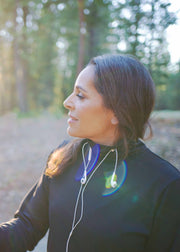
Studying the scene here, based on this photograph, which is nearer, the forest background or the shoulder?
the shoulder

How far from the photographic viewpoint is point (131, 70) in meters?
1.42

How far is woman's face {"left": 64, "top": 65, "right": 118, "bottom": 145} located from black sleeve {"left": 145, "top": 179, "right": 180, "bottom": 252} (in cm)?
54

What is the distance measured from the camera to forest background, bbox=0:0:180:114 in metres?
5.79

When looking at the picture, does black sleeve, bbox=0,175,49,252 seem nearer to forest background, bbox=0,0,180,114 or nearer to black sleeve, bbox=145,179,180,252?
black sleeve, bbox=145,179,180,252

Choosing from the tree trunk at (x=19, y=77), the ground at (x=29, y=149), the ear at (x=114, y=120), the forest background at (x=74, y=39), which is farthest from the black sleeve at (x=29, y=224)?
the tree trunk at (x=19, y=77)

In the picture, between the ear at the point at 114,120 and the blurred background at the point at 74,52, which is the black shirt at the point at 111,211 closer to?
the ear at the point at 114,120

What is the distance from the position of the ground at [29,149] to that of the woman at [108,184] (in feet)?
5.19

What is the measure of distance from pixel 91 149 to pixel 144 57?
4812 millimetres

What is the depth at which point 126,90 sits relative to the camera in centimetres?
142

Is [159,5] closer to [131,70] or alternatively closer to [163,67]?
[163,67]

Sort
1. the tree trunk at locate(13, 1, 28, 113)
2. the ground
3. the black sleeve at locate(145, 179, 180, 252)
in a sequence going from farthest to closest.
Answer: the tree trunk at locate(13, 1, 28, 113), the ground, the black sleeve at locate(145, 179, 180, 252)

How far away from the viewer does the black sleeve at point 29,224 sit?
1.51 metres

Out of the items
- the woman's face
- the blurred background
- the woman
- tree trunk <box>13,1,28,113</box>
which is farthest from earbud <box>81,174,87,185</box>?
tree trunk <box>13,1,28,113</box>

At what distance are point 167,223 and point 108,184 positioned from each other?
398 mm
